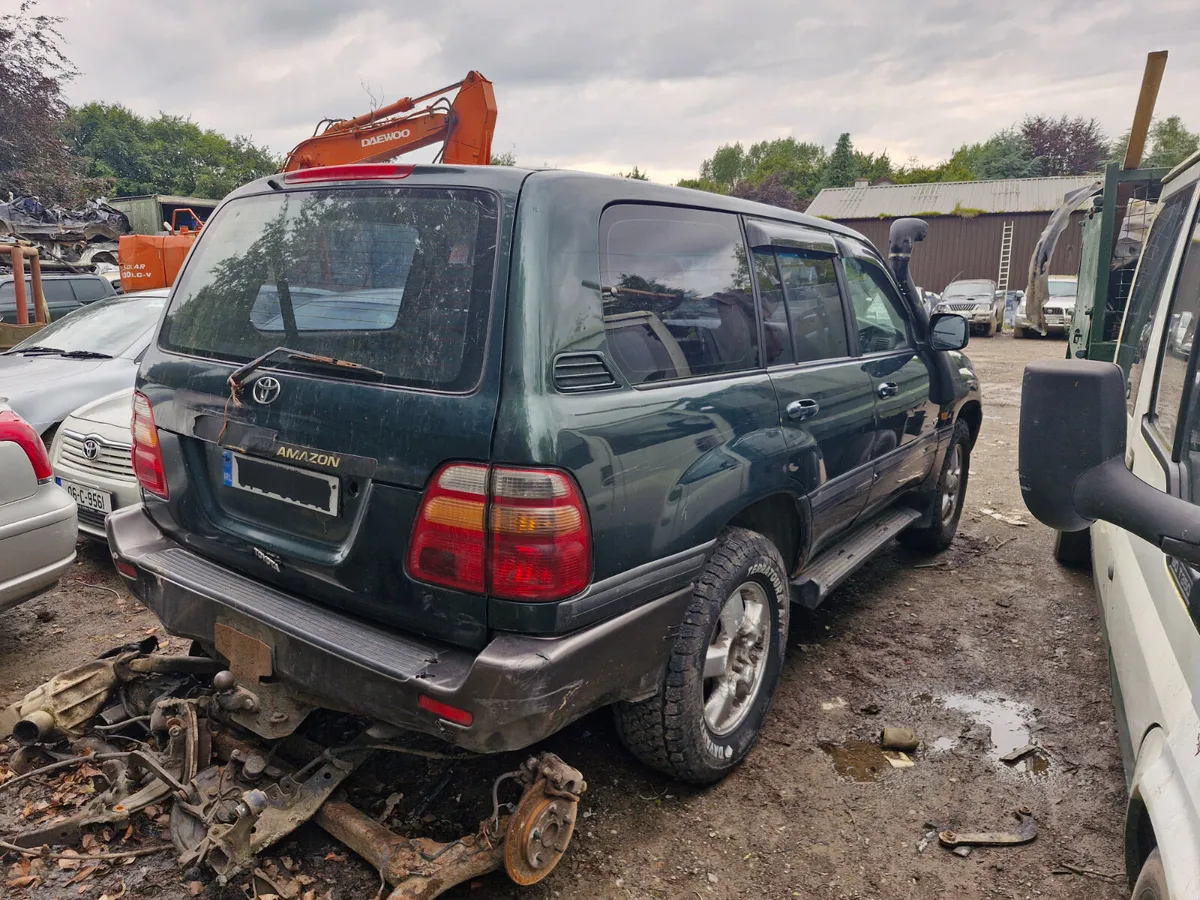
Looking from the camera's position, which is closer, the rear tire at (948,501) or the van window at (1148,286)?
the van window at (1148,286)

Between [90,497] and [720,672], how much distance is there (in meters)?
3.70

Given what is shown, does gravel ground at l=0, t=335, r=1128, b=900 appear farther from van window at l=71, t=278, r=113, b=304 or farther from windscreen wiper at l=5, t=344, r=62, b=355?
van window at l=71, t=278, r=113, b=304

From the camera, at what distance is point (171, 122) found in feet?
188

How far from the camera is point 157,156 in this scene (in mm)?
50000

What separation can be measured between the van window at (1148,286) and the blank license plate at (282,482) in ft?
8.30

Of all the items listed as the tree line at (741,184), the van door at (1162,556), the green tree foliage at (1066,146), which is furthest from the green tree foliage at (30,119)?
the green tree foliage at (1066,146)

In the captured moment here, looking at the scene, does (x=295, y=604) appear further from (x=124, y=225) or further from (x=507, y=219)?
(x=124, y=225)

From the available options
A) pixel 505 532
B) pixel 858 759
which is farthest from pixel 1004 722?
pixel 505 532

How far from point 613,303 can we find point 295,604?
4.15ft

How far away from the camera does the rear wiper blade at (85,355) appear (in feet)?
19.6

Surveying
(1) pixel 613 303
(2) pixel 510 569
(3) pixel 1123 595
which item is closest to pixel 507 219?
(1) pixel 613 303

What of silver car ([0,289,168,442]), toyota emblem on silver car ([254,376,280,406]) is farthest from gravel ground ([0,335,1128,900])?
silver car ([0,289,168,442])

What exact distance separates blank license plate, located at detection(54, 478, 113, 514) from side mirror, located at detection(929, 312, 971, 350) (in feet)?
14.9

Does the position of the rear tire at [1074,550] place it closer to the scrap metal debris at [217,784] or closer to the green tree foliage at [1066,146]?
the scrap metal debris at [217,784]
